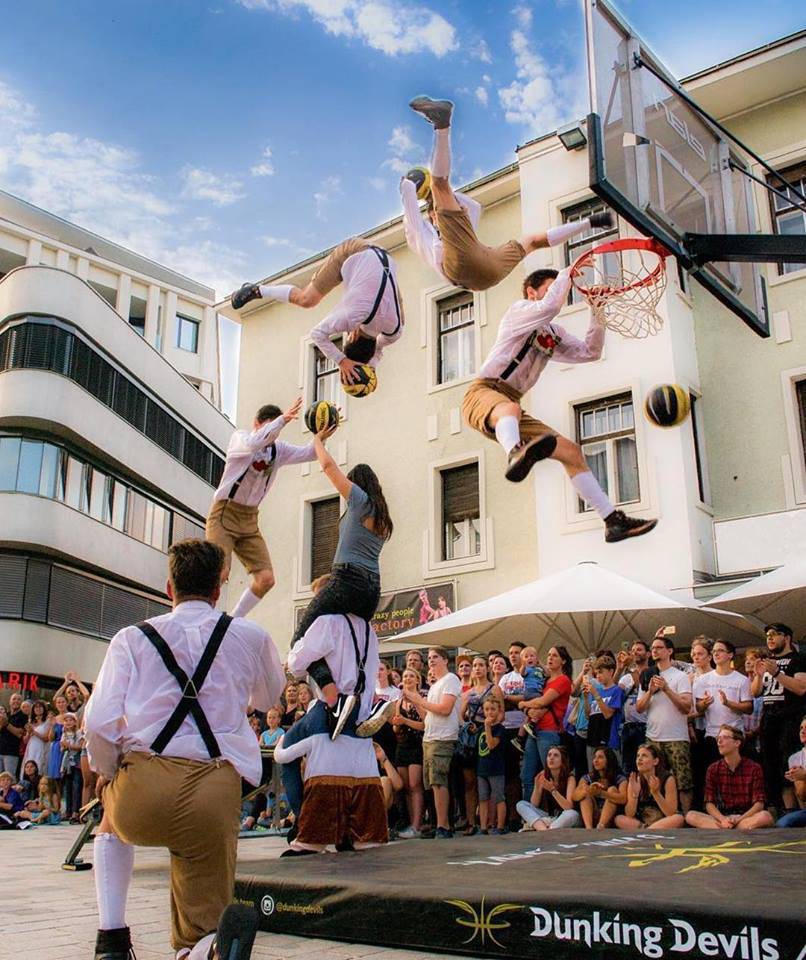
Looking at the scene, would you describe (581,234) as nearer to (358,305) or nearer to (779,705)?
(358,305)

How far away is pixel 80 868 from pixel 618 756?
4691 millimetres

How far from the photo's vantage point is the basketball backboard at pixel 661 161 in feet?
20.9

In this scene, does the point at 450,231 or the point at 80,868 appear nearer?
the point at 450,231

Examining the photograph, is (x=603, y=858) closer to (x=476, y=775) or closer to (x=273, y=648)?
(x=273, y=648)

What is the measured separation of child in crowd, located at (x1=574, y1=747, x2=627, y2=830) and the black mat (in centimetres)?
242

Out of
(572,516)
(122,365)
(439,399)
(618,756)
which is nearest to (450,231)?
(618,756)

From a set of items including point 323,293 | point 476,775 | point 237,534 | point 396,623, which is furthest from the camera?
point 396,623

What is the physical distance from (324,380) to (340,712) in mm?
12952

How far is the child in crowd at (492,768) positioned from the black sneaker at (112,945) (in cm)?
580

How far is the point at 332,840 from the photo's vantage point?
21.0 ft

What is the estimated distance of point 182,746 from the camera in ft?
11.8

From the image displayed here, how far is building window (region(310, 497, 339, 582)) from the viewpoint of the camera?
18.4 meters

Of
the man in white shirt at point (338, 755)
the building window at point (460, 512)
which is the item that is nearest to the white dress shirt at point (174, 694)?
the man in white shirt at point (338, 755)

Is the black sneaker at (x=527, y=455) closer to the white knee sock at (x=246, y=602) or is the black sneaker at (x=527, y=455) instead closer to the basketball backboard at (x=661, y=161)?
the basketball backboard at (x=661, y=161)
